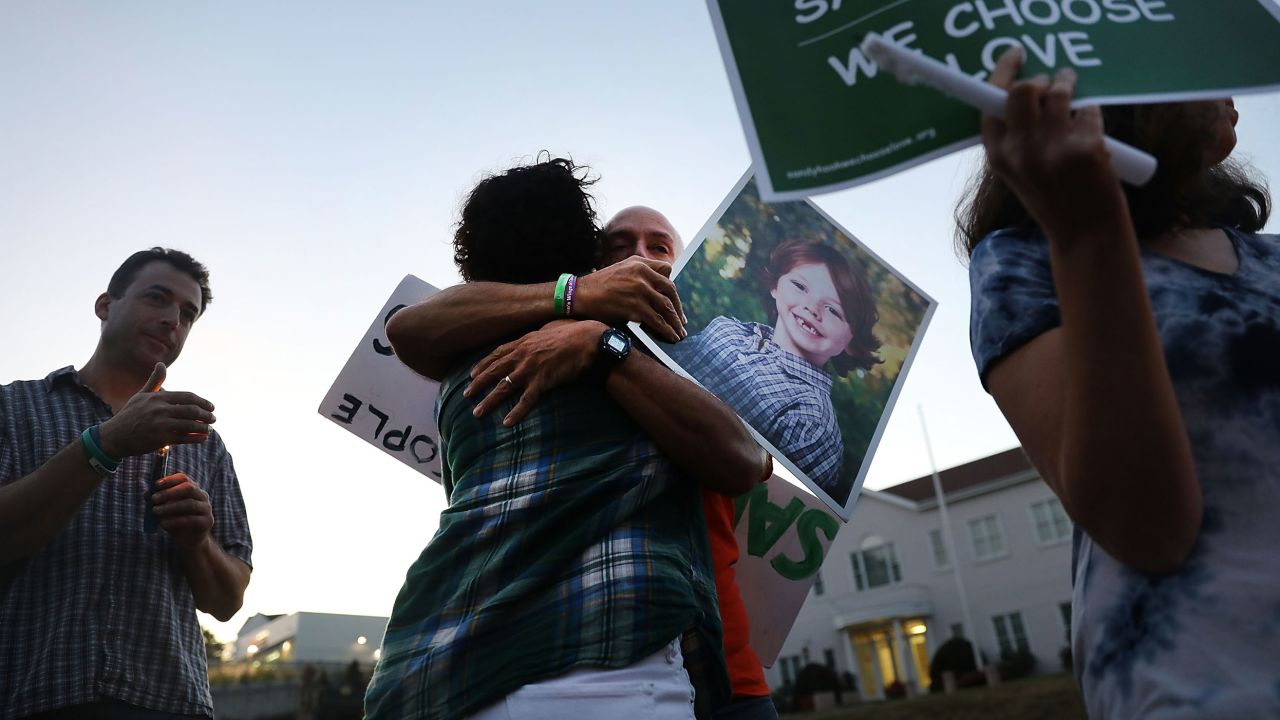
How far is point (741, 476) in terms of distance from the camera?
5.76 feet

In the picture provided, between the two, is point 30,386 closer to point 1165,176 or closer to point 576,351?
point 576,351

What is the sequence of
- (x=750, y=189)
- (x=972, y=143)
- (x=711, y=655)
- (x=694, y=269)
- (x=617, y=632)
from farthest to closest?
(x=750, y=189) → (x=694, y=269) → (x=711, y=655) → (x=617, y=632) → (x=972, y=143)

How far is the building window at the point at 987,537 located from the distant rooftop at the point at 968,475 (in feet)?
6.49

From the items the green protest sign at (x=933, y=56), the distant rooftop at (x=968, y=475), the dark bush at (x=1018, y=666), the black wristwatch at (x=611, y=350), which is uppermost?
the distant rooftop at (x=968, y=475)

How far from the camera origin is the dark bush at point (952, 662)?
36.3 meters

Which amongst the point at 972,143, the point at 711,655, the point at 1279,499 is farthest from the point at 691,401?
the point at 1279,499

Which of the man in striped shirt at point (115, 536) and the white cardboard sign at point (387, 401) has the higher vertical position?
the white cardboard sign at point (387, 401)

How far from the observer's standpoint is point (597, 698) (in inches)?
54.3

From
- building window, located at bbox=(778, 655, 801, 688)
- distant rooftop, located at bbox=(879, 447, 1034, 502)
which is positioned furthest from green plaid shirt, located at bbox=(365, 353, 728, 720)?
building window, located at bbox=(778, 655, 801, 688)

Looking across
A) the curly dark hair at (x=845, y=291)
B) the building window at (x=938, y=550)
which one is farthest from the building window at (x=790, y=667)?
the curly dark hair at (x=845, y=291)

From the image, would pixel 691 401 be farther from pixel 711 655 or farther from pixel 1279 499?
pixel 1279 499

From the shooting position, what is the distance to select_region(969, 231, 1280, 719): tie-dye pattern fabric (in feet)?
3.33

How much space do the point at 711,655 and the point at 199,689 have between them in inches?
75.1

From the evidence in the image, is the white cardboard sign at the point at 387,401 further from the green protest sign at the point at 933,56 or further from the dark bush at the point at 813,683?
the dark bush at the point at 813,683
